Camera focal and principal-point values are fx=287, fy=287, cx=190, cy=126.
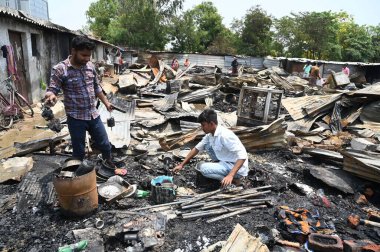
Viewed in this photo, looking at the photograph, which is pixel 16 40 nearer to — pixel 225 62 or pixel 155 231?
pixel 155 231

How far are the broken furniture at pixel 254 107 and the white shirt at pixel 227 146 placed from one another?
3.23 meters

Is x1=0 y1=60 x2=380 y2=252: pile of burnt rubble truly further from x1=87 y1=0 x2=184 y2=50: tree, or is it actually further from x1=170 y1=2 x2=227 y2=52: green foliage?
x1=170 y1=2 x2=227 y2=52: green foliage

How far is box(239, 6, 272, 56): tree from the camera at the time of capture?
113 ft

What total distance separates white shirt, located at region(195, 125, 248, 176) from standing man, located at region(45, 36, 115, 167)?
66.4 inches

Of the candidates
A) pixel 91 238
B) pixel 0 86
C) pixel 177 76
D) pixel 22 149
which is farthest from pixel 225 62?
pixel 91 238

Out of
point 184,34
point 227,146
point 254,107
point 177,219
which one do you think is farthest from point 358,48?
point 177,219

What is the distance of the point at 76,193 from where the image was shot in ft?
10.9

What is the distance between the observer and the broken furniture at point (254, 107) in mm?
7488

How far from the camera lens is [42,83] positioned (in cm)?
1102

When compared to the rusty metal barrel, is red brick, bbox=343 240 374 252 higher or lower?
lower

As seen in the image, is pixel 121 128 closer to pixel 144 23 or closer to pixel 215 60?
pixel 215 60

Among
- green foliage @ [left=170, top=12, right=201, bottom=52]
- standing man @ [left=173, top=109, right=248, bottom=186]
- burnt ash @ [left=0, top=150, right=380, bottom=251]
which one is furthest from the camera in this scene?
green foliage @ [left=170, top=12, right=201, bottom=52]

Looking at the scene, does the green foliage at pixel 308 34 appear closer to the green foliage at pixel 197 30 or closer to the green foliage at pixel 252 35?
the green foliage at pixel 252 35

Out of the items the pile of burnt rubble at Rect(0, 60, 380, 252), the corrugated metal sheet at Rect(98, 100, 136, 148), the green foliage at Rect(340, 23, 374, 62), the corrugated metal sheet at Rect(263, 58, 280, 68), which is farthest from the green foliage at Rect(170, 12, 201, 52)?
the pile of burnt rubble at Rect(0, 60, 380, 252)
